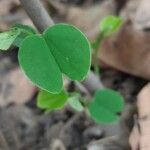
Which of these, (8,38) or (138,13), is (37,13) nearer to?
(8,38)

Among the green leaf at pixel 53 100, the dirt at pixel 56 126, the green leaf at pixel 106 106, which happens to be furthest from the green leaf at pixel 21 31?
the dirt at pixel 56 126

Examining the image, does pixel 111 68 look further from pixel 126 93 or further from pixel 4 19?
pixel 4 19

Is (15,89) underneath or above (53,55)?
underneath

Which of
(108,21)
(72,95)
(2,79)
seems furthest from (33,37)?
(2,79)

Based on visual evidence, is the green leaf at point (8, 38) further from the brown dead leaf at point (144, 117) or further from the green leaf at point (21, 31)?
the brown dead leaf at point (144, 117)

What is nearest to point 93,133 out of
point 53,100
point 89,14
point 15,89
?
point 53,100

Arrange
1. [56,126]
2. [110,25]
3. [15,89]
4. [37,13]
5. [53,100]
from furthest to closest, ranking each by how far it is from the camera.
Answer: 1. [15,89]
2. [56,126]
3. [110,25]
4. [53,100]
5. [37,13]

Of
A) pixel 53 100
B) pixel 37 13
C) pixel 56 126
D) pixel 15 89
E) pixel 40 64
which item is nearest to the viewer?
pixel 40 64
